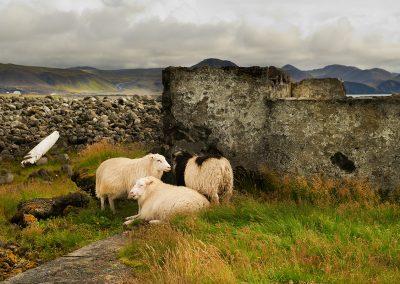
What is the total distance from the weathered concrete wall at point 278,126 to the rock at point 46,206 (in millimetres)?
A: 2758

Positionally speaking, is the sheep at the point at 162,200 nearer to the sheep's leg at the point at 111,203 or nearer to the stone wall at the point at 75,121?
the sheep's leg at the point at 111,203

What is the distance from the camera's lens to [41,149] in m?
20.2

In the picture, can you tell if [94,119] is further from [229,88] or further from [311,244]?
A: [311,244]

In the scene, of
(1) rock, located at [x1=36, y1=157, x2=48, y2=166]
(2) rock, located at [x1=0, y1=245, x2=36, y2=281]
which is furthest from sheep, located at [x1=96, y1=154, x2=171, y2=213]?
(1) rock, located at [x1=36, y1=157, x2=48, y2=166]

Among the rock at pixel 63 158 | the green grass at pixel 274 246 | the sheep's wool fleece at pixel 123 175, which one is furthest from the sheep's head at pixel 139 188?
the rock at pixel 63 158

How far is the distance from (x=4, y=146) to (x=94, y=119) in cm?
452

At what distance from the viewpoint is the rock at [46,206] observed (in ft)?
36.1

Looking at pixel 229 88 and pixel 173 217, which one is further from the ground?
pixel 229 88

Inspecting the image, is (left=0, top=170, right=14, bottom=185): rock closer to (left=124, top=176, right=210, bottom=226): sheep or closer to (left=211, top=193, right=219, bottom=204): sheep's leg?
(left=124, top=176, right=210, bottom=226): sheep

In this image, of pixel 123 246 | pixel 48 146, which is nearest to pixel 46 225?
pixel 123 246

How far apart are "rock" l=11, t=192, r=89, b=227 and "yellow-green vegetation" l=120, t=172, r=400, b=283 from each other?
399 cm

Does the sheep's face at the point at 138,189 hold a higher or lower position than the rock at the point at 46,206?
higher

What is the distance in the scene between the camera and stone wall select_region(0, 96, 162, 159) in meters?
22.0

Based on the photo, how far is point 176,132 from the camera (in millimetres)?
11742
